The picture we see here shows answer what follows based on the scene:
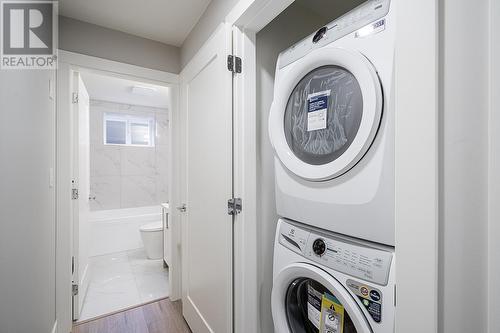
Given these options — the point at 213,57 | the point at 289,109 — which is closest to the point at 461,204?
the point at 289,109

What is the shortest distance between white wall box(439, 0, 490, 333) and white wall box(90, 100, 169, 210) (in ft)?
14.5

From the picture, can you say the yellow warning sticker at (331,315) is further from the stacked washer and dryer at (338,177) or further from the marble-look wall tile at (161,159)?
the marble-look wall tile at (161,159)

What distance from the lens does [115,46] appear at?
6.14 feet

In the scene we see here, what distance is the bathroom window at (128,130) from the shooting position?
3990 mm

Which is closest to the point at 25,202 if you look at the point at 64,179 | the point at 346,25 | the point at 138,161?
the point at 64,179

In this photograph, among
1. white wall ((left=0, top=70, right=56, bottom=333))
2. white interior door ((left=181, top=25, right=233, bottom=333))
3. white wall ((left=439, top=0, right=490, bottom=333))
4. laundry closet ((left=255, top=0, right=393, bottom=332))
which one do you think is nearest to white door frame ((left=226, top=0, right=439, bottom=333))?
white wall ((left=439, top=0, right=490, bottom=333))

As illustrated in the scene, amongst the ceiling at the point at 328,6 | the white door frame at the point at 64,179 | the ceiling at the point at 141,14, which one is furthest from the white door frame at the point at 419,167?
the white door frame at the point at 64,179

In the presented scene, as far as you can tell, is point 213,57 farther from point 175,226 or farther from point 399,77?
point 175,226

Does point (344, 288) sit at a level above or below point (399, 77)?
below

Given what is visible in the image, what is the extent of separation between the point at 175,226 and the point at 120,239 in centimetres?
185

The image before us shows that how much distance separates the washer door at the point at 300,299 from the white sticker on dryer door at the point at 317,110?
1.84ft

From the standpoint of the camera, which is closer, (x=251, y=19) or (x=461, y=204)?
→ (x=461, y=204)

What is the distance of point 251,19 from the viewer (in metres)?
1.15

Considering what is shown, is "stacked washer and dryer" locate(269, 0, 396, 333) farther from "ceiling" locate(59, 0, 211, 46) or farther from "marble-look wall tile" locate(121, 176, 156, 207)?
"marble-look wall tile" locate(121, 176, 156, 207)
